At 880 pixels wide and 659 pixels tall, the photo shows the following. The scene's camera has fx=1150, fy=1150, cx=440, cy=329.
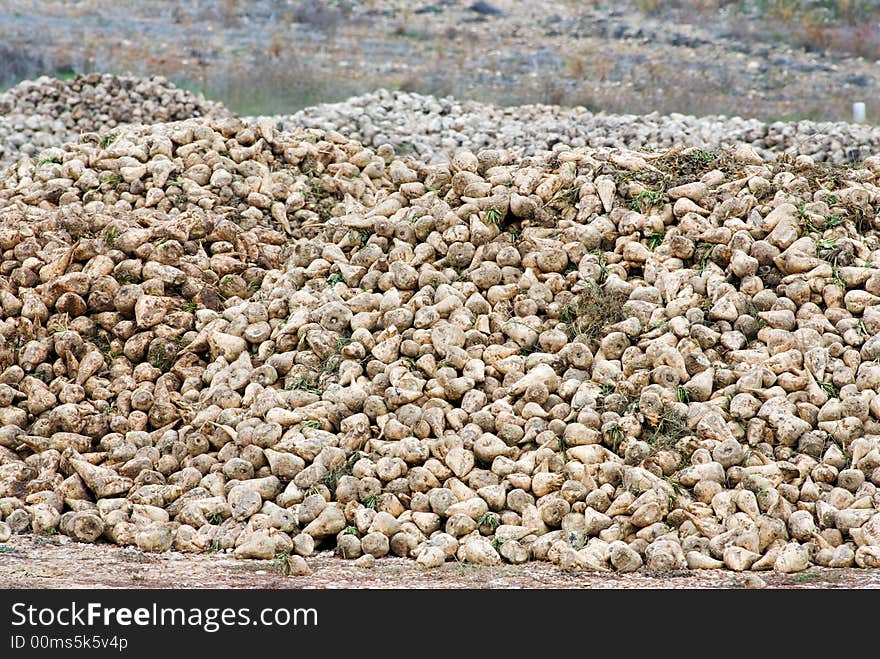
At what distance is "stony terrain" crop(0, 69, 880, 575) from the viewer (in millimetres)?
5000

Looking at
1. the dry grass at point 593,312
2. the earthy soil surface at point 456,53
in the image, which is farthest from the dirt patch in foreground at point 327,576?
the earthy soil surface at point 456,53

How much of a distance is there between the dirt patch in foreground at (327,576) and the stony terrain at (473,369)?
0.29 feet

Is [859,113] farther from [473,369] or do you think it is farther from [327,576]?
[327,576]

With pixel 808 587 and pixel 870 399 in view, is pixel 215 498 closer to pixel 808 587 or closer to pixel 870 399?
pixel 808 587

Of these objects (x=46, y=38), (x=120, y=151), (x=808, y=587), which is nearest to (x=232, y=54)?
(x=46, y=38)

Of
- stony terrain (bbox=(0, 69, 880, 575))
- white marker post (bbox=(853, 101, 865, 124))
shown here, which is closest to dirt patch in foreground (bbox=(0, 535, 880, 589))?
stony terrain (bbox=(0, 69, 880, 575))

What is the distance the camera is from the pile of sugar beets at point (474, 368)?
501 cm

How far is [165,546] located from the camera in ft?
16.6

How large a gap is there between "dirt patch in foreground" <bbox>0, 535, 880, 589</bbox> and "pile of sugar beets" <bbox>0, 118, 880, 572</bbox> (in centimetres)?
9

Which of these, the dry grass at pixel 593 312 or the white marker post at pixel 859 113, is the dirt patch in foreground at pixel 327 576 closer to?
the dry grass at pixel 593 312

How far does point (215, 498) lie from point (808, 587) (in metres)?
2.58

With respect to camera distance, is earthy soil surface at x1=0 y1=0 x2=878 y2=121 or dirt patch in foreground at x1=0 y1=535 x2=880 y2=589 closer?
dirt patch in foreground at x1=0 y1=535 x2=880 y2=589

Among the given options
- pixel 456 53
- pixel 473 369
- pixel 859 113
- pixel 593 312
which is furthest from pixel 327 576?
pixel 456 53

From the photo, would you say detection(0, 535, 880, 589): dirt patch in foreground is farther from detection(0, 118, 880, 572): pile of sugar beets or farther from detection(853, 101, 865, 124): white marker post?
detection(853, 101, 865, 124): white marker post
